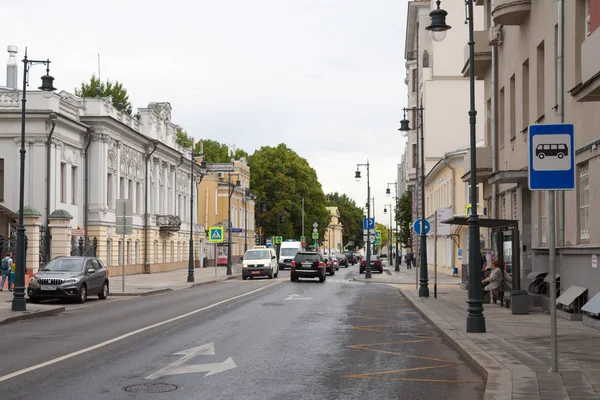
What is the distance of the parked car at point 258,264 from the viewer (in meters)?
48.1

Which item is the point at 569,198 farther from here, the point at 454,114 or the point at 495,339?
the point at 454,114

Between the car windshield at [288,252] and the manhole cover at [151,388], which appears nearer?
the manhole cover at [151,388]

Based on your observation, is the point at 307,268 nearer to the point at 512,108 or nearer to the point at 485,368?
the point at 512,108

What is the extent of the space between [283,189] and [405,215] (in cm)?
3289

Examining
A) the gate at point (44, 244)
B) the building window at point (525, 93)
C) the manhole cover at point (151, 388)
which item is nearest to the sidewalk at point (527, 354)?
the manhole cover at point (151, 388)

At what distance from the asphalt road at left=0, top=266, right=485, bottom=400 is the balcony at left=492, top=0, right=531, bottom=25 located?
29.2 ft

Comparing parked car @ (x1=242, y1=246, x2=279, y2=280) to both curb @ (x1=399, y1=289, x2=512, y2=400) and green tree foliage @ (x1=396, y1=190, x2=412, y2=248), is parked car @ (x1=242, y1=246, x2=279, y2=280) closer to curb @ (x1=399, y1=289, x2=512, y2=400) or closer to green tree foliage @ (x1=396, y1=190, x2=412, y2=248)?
green tree foliage @ (x1=396, y1=190, x2=412, y2=248)

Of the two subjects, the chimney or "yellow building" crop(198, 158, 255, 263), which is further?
"yellow building" crop(198, 158, 255, 263)

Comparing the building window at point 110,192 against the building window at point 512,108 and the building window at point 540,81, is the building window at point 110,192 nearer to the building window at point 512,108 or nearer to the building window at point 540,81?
the building window at point 512,108

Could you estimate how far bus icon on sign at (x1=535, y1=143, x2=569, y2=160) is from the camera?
9.76 metres

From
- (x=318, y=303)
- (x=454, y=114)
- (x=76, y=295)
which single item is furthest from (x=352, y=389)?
(x=454, y=114)

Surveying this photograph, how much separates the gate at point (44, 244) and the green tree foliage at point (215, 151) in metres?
68.5

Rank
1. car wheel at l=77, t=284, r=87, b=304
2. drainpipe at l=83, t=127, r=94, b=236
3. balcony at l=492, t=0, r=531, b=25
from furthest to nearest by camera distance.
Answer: drainpipe at l=83, t=127, r=94, b=236 < car wheel at l=77, t=284, r=87, b=304 < balcony at l=492, t=0, r=531, b=25

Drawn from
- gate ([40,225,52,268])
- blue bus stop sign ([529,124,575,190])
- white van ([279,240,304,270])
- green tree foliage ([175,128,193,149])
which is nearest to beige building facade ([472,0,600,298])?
blue bus stop sign ([529,124,575,190])
